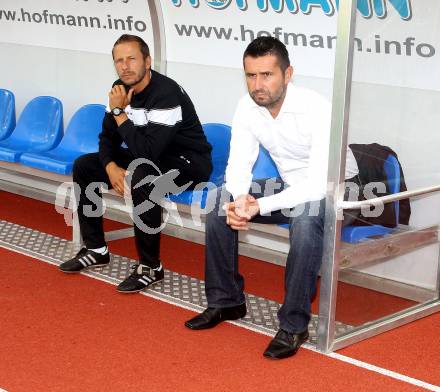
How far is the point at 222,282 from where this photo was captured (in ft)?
14.6

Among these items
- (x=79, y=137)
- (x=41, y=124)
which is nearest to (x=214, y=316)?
(x=79, y=137)

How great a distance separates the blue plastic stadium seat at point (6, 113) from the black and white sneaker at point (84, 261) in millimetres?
2170

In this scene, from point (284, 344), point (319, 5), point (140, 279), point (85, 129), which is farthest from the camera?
point (85, 129)

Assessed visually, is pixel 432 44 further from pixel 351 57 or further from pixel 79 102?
pixel 79 102

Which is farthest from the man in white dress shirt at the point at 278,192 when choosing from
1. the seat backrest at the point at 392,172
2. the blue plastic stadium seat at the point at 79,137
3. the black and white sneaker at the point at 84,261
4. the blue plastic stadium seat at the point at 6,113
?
the blue plastic stadium seat at the point at 6,113

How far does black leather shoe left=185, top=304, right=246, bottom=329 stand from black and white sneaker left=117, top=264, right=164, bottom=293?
0.60 metres

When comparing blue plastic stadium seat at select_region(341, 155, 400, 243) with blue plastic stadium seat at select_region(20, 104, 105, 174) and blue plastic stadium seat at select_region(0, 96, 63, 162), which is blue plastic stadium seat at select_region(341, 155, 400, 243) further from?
blue plastic stadium seat at select_region(0, 96, 63, 162)

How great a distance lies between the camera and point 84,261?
530cm

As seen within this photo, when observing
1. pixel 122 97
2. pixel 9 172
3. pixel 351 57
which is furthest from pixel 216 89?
pixel 9 172

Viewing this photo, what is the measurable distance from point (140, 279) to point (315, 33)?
191 centimetres

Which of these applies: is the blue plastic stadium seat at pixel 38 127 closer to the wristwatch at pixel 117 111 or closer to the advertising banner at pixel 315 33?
the advertising banner at pixel 315 33

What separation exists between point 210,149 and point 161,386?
2.01 m

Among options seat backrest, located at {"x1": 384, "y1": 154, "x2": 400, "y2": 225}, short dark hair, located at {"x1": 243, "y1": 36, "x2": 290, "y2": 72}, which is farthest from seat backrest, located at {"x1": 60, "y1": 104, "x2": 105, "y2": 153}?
seat backrest, located at {"x1": 384, "y1": 154, "x2": 400, "y2": 225}

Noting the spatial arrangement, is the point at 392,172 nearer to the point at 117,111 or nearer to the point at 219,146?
the point at 219,146
